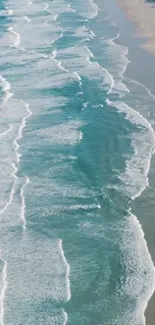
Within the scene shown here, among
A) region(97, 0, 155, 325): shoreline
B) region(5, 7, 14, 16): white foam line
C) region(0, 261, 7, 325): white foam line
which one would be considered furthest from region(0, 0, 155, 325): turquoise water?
region(5, 7, 14, 16): white foam line

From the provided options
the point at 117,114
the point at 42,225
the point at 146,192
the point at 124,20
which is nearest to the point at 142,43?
the point at 124,20

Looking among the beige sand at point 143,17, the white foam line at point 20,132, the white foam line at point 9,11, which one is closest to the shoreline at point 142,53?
the beige sand at point 143,17

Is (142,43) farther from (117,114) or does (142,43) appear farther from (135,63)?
(117,114)

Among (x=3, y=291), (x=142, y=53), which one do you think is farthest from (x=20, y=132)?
(x=142, y=53)

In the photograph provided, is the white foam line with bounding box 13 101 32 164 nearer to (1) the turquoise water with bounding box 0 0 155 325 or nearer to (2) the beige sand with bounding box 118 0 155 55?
(1) the turquoise water with bounding box 0 0 155 325

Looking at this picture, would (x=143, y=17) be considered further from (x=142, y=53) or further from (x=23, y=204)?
(x=23, y=204)
